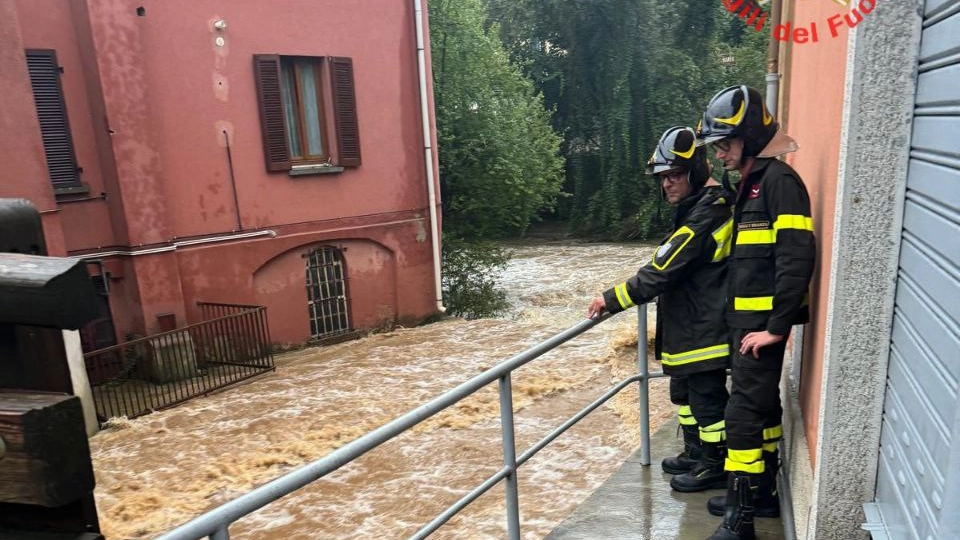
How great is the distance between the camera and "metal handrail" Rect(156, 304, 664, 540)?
4.68 feet

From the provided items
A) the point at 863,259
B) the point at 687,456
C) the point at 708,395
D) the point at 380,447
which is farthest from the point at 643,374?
the point at 380,447

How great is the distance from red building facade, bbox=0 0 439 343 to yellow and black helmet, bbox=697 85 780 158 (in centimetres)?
950

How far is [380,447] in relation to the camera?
852 centimetres

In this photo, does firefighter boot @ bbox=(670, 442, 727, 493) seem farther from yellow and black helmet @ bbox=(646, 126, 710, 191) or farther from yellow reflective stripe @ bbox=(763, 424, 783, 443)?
yellow and black helmet @ bbox=(646, 126, 710, 191)

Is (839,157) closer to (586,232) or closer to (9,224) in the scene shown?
(9,224)

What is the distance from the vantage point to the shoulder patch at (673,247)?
322 centimetres

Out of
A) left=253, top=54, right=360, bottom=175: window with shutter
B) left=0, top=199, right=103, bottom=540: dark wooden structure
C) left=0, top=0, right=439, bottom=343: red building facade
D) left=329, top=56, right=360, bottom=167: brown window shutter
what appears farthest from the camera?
left=329, top=56, right=360, bottom=167: brown window shutter

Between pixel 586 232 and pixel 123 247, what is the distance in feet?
66.3

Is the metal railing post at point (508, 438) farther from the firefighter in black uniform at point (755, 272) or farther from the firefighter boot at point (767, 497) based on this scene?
the firefighter boot at point (767, 497)

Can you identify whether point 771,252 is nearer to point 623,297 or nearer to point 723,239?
point 723,239

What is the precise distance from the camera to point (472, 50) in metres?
18.7

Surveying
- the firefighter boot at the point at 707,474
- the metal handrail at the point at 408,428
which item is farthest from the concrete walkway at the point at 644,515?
the metal handrail at the point at 408,428

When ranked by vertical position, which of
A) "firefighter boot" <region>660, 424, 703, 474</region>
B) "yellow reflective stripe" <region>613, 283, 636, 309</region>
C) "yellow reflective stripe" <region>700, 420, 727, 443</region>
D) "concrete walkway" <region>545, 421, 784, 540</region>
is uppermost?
"yellow reflective stripe" <region>613, 283, 636, 309</region>

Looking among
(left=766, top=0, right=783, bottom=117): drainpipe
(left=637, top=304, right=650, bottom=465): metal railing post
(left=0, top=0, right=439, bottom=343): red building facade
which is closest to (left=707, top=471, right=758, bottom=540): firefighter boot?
(left=637, top=304, right=650, bottom=465): metal railing post
